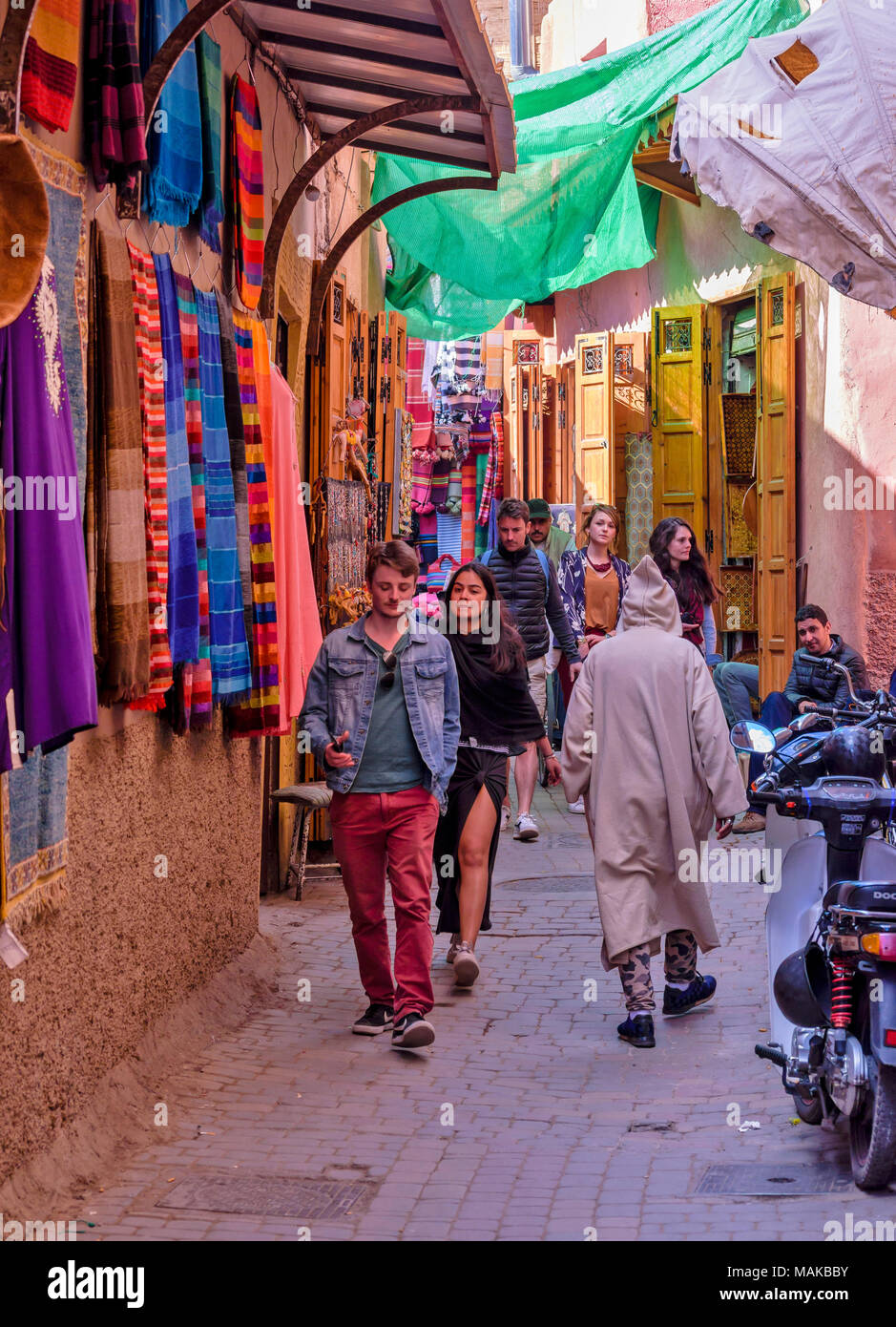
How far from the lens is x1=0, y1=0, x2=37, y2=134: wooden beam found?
12.8 ft

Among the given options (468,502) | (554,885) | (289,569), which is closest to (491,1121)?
(289,569)

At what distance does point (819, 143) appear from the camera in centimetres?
746

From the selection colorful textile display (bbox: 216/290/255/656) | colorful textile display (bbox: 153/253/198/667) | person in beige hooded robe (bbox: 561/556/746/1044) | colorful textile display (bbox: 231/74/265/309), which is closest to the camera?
colorful textile display (bbox: 153/253/198/667)

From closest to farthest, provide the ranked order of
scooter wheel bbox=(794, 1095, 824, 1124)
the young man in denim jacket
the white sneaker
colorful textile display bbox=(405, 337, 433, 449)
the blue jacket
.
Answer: scooter wheel bbox=(794, 1095, 824, 1124), the young man in denim jacket, the white sneaker, the blue jacket, colorful textile display bbox=(405, 337, 433, 449)

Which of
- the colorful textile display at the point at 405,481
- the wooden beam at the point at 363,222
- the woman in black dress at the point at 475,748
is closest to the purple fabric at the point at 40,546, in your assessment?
the woman in black dress at the point at 475,748

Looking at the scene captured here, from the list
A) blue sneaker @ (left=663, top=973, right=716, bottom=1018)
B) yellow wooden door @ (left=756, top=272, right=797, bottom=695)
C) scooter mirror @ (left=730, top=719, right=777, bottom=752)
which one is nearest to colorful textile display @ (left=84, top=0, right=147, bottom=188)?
scooter mirror @ (left=730, top=719, right=777, bottom=752)

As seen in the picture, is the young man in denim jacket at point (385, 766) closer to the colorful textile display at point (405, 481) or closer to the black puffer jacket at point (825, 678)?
the black puffer jacket at point (825, 678)

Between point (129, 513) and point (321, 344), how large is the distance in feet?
15.6

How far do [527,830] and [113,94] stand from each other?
6.70m

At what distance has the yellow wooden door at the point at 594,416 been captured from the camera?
14742 mm

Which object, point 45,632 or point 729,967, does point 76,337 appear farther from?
point 729,967

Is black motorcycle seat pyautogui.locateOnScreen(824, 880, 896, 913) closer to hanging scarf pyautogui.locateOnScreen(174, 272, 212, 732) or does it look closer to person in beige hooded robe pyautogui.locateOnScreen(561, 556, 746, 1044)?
person in beige hooded robe pyautogui.locateOnScreen(561, 556, 746, 1044)

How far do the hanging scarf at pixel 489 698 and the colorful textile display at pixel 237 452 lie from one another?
120 centimetres

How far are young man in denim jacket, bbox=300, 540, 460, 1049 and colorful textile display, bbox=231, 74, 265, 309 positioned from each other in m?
1.44
